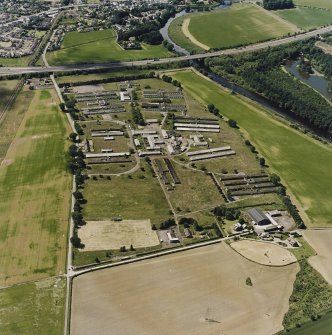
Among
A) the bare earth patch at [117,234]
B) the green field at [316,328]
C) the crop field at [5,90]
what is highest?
the bare earth patch at [117,234]

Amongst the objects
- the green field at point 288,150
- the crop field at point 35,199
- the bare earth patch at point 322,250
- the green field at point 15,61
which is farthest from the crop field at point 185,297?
the green field at point 15,61

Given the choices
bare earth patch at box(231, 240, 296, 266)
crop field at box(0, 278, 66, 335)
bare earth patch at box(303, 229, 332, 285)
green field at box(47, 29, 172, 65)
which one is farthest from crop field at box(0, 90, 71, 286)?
bare earth patch at box(303, 229, 332, 285)

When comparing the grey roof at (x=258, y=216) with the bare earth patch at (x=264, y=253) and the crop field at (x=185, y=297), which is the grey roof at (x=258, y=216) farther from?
the crop field at (x=185, y=297)

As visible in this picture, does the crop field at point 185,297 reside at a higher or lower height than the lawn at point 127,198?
higher

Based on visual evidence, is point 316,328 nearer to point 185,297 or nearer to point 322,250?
point 322,250

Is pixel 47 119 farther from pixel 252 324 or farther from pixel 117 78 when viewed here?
pixel 252 324

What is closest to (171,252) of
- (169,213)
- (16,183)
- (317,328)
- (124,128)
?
(169,213)

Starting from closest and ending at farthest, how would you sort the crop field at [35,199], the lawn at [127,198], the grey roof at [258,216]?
the crop field at [35,199] → the grey roof at [258,216] → the lawn at [127,198]
